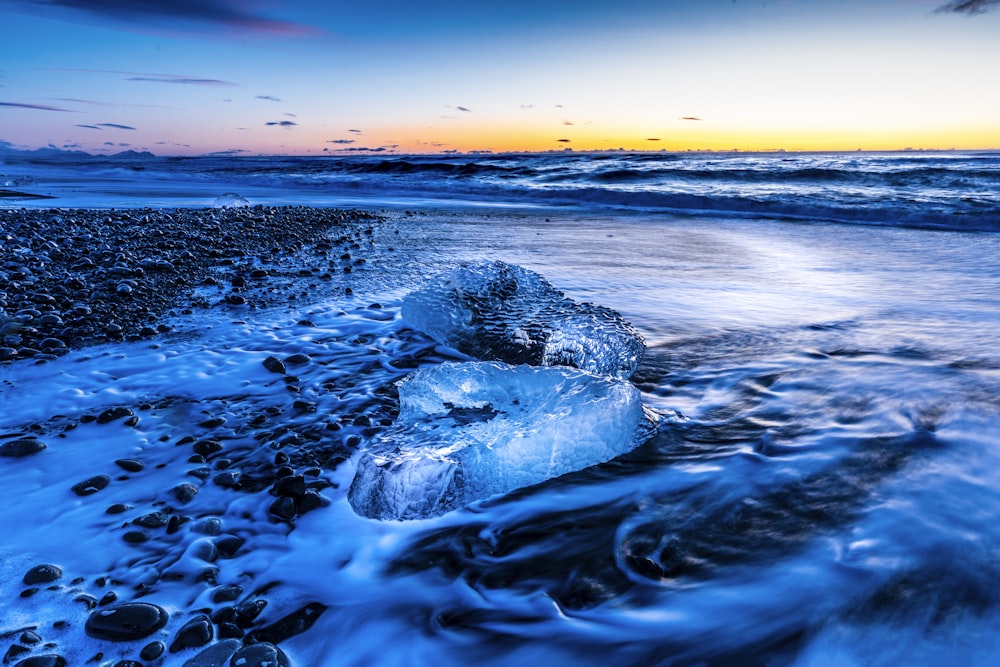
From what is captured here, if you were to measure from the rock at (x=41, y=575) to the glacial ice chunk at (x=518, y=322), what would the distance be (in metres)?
1.83

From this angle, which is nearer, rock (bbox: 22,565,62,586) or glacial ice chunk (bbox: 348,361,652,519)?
rock (bbox: 22,565,62,586)

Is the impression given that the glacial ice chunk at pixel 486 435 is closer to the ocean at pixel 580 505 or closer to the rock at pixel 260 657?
the ocean at pixel 580 505

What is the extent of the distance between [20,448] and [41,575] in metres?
0.82

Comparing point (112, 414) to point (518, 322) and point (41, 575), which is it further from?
point (518, 322)

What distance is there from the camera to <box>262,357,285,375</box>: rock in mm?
2660

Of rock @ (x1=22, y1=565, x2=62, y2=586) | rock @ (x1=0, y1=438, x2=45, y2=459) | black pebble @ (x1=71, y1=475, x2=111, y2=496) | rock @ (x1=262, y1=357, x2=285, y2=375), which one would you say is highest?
rock @ (x1=262, y1=357, x2=285, y2=375)

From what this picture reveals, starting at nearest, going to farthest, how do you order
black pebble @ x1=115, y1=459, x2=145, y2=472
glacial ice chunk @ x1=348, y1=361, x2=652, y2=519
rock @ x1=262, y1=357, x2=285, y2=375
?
1. glacial ice chunk @ x1=348, y1=361, x2=652, y2=519
2. black pebble @ x1=115, y1=459, x2=145, y2=472
3. rock @ x1=262, y1=357, x2=285, y2=375

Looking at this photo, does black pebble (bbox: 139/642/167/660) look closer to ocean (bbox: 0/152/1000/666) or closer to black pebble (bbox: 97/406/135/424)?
ocean (bbox: 0/152/1000/666)

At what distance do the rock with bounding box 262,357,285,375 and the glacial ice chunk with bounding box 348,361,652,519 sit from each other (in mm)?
820

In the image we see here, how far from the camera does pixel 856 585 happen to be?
1360 millimetres

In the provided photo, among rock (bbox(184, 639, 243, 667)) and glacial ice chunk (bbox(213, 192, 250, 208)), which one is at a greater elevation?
glacial ice chunk (bbox(213, 192, 250, 208))

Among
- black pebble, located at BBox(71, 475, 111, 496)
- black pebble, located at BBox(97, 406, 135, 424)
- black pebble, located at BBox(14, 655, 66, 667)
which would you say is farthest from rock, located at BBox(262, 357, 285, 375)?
black pebble, located at BBox(14, 655, 66, 667)

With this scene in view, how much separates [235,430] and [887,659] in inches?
80.7

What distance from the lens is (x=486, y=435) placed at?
1814mm
